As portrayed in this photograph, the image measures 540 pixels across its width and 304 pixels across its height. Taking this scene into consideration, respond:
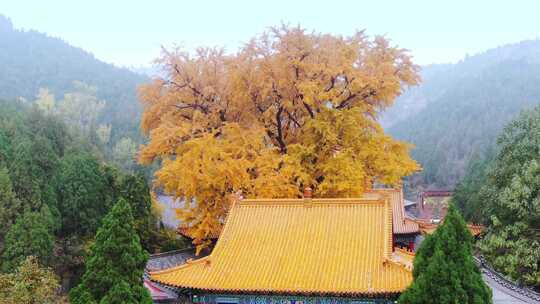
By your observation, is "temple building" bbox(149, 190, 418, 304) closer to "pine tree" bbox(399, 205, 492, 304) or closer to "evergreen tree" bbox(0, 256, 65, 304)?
"pine tree" bbox(399, 205, 492, 304)

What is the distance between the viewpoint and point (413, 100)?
13700cm

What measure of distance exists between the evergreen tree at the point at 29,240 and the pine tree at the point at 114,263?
1025 cm

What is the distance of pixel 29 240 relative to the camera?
19969mm

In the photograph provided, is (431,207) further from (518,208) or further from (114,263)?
(114,263)

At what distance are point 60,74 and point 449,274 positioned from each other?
93.9 m

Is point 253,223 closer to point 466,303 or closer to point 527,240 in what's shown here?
point 466,303

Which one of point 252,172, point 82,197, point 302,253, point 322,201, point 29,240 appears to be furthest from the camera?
point 82,197

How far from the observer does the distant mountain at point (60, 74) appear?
7881cm

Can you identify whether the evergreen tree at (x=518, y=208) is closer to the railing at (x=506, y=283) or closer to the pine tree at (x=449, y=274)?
the railing at (x=506, y=283)

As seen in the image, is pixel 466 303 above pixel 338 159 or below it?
below

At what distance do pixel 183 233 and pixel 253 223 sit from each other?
5589mm

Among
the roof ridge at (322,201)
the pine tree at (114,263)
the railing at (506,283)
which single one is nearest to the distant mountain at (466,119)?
the railing at (506,283)

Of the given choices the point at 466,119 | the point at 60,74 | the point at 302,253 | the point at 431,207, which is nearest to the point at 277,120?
the point at 302,253

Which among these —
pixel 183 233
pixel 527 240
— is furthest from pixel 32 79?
pixel 527 240
